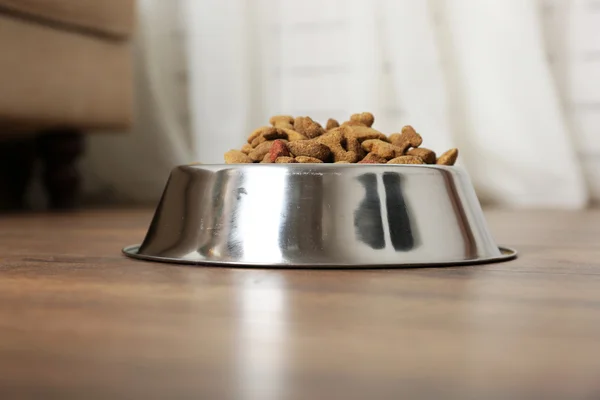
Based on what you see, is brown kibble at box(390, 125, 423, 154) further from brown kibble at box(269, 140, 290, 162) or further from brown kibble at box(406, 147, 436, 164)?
brown kibble at box(269, 140, 290, 162)

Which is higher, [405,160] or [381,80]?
[381,80]

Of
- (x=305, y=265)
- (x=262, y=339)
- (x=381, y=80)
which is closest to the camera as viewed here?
(x=262, y=339)

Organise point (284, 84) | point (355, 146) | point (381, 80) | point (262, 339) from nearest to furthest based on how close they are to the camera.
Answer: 1. point (262, 339)
2. point (355, 146)
3. point (381, 80)
4. point (284, 84)

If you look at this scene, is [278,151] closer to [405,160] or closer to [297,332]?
[405,160]

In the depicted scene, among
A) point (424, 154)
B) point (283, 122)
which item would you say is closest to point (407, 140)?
point (424, 154)

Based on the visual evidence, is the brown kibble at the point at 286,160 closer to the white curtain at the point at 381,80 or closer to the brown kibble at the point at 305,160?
the brown kibble at the point at 305,160

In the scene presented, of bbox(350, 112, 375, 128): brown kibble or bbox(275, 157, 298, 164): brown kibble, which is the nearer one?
bbox(275, 157, 298, 164): brown kibble

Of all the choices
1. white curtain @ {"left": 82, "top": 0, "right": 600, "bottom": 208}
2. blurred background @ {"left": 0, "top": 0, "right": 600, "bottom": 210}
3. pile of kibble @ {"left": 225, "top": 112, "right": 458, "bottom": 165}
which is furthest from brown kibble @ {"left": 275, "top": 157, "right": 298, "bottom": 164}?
white curtain @ {"left": 82, "top": 0, "right": 600, "bottom": 208}
